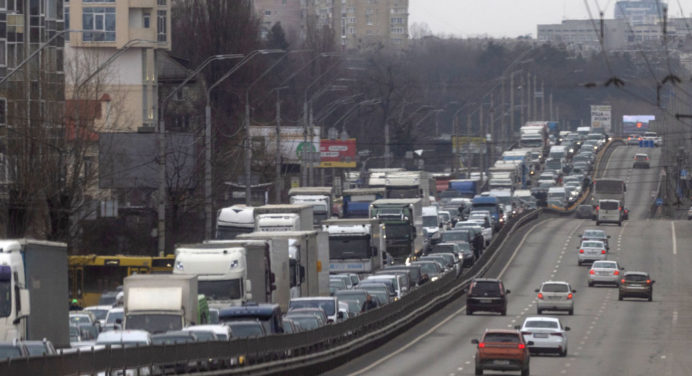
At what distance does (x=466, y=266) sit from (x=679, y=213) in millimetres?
63241

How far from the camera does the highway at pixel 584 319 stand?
39.2m

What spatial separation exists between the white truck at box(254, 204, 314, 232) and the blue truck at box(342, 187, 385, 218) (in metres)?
24.5

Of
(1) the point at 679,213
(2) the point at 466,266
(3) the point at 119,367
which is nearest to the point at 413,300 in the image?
(2) the point at 466,266

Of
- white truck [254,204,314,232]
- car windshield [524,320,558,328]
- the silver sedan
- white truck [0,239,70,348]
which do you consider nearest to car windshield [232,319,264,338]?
white truck [0,239,70,348]

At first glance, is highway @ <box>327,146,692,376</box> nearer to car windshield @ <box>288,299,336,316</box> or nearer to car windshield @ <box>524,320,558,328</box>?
car windshield @ <box>524,320,558,328</box>

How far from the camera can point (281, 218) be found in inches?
2105

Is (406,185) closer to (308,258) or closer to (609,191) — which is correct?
(609,191)

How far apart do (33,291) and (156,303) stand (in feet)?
21.2

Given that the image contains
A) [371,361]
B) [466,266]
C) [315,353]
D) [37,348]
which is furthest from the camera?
[466,266]

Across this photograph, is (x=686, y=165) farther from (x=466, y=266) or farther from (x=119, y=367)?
(x=119, y=367)

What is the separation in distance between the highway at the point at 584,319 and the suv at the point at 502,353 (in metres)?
1.32

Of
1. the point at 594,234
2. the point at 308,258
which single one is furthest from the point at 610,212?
the point at 308,258

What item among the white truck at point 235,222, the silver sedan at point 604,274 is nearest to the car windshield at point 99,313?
the white truck at point 235,222

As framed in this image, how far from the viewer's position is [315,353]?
119 ft
